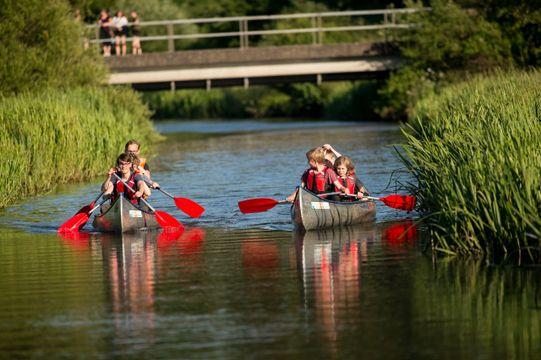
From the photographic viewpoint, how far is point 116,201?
682 inches

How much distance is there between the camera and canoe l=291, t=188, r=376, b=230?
16.7 m

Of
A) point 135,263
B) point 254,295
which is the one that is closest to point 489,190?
point 254,295

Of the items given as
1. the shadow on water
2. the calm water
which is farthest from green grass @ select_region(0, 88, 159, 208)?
the shadow on water

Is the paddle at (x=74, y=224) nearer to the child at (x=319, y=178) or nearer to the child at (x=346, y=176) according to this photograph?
the child at (x=319, y=178)

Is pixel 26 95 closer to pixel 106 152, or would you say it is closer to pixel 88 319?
pixel 106 152

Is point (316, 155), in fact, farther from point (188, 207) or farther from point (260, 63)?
point (260, 63)

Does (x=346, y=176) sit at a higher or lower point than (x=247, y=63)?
lower

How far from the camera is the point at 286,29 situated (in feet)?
195

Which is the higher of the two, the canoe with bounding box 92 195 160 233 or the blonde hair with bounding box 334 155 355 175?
the blonde hair with bounding box 334 155 355 175

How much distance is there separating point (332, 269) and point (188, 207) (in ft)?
20.7

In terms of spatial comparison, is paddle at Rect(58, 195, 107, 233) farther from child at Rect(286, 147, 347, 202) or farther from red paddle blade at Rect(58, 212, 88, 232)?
child at Rect(286, 147, 347, 202)

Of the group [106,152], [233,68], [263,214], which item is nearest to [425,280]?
[263,214]

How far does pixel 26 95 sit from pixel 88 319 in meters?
21.7

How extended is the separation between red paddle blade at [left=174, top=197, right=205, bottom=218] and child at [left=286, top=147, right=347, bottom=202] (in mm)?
2047
